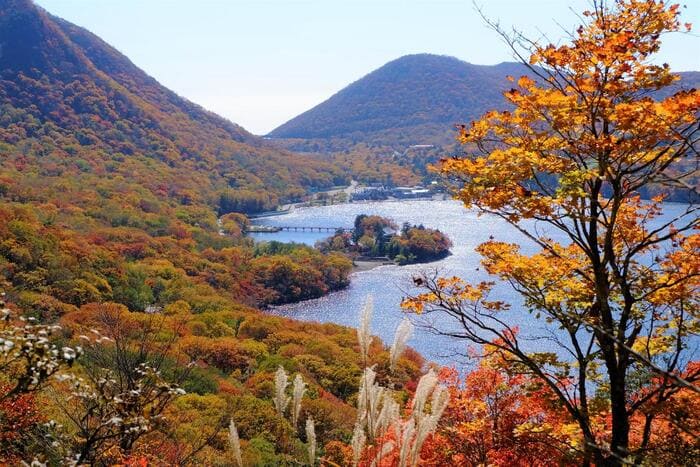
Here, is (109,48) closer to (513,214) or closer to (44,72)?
(44,72)

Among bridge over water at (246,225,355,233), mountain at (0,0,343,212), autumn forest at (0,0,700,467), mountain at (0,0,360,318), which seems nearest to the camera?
autumn forest at (0,0,700,467)

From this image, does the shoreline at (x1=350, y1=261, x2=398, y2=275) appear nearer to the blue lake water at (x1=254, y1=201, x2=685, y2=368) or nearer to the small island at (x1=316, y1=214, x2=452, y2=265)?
the small island at (x1=316, y1=214, x2=452, y2=265)

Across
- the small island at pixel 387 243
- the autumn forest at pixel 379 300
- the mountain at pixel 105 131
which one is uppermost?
the mountain at pixel 105 131

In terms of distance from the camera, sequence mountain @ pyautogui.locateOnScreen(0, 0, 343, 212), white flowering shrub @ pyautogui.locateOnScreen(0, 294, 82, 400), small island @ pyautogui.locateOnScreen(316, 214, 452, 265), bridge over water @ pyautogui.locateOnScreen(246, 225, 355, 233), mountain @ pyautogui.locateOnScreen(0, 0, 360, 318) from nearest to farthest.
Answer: white flowering shrub @ pyautogui.locateOnScreen(0, 294, 82, 400) → mountain @ pyautogui.locateOnScreen(0, 0, 360, 318) → small island @ pyautogui.locateOnScreen(316, 214, 452, 265) → bridge over water @ pyautogui.locateOnScreen(246, 225, 355, 233) → mountain @ pyautogui.locateOnScreen(0, 0, 343, 212)

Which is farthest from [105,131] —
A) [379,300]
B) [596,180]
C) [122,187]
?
Result: [596,180]

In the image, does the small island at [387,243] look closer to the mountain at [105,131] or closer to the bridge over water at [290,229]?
the bridge over water at [290,229]

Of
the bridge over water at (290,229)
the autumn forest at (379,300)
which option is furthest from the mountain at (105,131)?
the bridge over water at (290,229)

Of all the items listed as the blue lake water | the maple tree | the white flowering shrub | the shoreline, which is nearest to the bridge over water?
the blue lake water
